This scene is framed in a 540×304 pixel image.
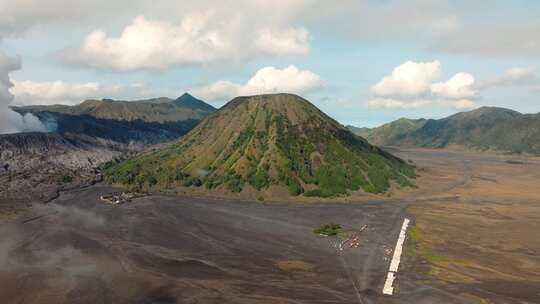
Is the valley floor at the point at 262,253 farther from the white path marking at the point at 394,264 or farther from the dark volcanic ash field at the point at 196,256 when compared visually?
the white path marking at the point at 394,264

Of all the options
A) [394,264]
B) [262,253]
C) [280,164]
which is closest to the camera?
[394,264]

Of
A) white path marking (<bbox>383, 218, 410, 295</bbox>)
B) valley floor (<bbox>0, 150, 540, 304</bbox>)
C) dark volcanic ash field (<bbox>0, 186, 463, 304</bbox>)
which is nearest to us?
dark volcanic ash field (<bbox>0, 186, 463, 304</bbox>)

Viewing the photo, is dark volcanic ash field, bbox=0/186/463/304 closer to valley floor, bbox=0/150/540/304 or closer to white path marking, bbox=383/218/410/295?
valley floor, bbox=0/150/540/304

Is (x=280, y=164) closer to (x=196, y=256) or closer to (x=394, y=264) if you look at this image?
(x=196, y=256)

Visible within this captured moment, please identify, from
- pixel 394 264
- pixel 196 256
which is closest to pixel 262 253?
pixel 196 256

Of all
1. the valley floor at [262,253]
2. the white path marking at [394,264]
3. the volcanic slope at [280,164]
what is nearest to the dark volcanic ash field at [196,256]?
the valley floor at [262,253]

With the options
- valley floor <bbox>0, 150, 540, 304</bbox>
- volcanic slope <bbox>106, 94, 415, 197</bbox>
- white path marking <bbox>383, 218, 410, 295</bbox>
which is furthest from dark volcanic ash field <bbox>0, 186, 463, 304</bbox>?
volcanic slope <bbox>106, 94, 415, 197</bbox>

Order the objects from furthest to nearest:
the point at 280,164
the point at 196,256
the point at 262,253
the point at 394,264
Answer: the point at 280,164, the point at 262,253, the point at 196,256, the point at 394,264
